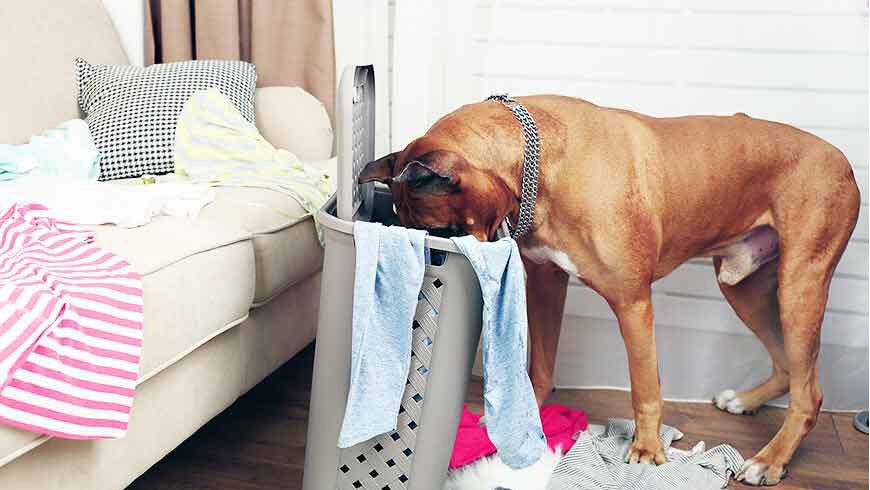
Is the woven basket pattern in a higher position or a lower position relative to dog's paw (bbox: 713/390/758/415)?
higher

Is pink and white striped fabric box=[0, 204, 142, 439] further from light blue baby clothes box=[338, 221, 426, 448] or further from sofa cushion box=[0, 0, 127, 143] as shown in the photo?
sofa cushion box=[0, 0, 127, 143]

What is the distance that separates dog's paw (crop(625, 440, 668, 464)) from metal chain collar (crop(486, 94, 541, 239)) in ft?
1.68

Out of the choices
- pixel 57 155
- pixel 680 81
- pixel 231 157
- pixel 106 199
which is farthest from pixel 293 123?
pixel 680 81

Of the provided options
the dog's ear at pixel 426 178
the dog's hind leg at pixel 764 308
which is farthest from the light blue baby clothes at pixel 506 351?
the dog's hind leg at pixel 764 308

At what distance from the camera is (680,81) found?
2.12 meters

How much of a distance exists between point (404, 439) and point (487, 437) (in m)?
0.42

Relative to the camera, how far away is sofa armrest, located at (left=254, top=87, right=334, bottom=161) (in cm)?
221

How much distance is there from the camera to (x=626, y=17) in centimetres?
212

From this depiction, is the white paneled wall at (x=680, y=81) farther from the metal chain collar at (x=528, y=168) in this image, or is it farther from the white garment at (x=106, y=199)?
the white garment at (x=106, y=199)

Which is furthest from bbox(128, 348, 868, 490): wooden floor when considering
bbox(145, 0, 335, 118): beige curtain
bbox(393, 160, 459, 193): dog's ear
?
bbox(145, 0, 335, 118): beige curtain

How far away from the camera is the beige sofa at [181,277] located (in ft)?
4.03

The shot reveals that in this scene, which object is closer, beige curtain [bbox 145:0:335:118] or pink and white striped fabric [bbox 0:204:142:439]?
pink and white striped fabric [bbox 0:204:142:439]

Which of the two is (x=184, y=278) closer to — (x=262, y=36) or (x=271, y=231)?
(x=271, y=231)

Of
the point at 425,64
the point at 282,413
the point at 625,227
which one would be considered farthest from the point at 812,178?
the point at 282,413
